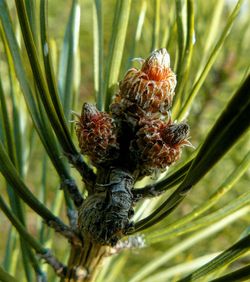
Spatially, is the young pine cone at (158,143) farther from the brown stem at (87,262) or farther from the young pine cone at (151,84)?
the brown stem at (87,262)

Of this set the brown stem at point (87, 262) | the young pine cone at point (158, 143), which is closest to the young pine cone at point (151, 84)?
the young pine cone at point (158, 143)

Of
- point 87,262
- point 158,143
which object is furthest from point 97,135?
point 87,262

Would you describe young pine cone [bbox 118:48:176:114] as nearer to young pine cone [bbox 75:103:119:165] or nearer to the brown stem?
young pine cone [bbox 75:103:119:165]

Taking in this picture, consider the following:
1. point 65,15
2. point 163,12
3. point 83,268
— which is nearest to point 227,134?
point 83,268

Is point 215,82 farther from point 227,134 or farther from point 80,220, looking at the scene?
point 227,134

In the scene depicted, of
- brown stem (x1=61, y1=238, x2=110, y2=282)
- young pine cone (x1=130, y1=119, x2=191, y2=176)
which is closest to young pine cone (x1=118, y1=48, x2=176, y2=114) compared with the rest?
young pine cone (x1=130, y1=119, x2=191, y2=176)

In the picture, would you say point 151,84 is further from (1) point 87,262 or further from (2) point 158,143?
(1) point 87,262
